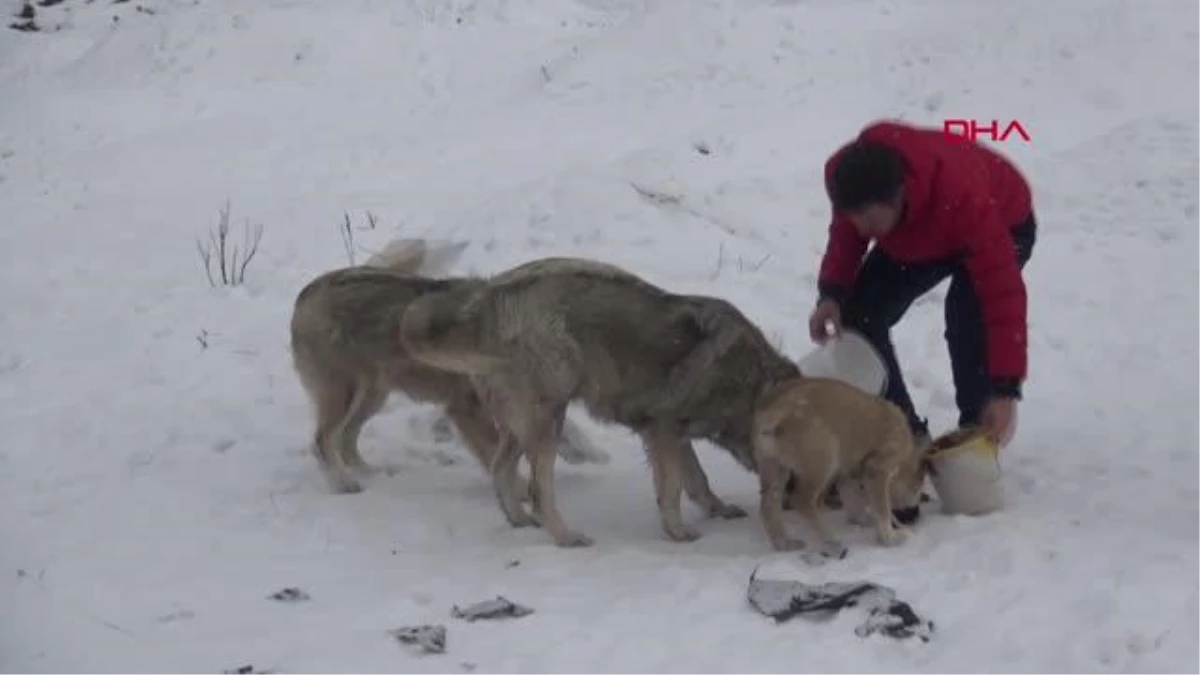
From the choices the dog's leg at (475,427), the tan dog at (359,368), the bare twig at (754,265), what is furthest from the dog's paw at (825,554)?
the bare twig at (754,265)

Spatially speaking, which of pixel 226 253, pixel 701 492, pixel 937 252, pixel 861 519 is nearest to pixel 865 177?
pixel 937 252

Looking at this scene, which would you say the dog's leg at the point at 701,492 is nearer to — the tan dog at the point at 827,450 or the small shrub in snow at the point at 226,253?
the tan dog at the point at 827,450

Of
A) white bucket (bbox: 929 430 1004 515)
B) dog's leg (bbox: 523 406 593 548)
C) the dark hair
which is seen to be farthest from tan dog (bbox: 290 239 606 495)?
the dark hair

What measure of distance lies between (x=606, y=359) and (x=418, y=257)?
229 cm

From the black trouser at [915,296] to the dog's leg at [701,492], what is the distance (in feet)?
3.16

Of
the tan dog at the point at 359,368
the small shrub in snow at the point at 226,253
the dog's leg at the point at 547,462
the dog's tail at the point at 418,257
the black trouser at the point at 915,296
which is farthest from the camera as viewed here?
the small shrub in snow at the point at 226,253

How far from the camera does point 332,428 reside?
719 cm

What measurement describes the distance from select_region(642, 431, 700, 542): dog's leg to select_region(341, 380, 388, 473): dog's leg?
1.59m

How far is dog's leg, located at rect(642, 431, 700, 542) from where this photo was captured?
639cm

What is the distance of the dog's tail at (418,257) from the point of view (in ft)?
26.3

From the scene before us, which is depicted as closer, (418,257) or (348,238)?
(418,257)

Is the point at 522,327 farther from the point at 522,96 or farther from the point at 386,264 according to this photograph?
the point at 522,96

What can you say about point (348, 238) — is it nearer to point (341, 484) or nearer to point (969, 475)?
point (341, 484)

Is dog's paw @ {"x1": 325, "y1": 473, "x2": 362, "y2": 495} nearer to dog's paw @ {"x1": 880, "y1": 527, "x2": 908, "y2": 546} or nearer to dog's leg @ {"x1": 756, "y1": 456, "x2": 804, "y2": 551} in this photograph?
dog's leg @ {"x1": 756, "y1": 456, "x2": 804, "y2": 551}
